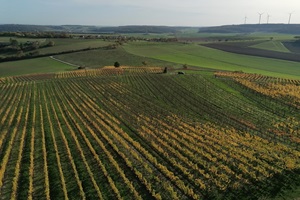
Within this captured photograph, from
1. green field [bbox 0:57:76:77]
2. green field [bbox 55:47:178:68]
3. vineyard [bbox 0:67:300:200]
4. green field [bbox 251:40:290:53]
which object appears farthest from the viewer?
green field [bbox 251:40:290:53]

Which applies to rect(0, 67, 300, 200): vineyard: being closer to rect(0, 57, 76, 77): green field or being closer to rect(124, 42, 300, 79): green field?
rect(0, 57, 76, 77): green field

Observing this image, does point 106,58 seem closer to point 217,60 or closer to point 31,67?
point 31,67

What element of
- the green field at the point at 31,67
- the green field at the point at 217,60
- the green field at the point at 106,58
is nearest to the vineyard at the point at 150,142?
the green field at the point at 31,67

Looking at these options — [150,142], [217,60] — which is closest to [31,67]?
[217,60]

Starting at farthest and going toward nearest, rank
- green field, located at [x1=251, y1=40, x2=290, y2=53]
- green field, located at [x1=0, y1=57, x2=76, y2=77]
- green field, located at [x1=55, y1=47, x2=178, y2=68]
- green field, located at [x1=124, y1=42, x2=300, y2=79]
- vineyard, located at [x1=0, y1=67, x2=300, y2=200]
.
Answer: green field, located at [x1=251, y1=40, x2=290, y2=53]
green field, located at [x1=55, y1=47, x2=178, y2=68]
green field, located at [x1=124, y1=42, x2=300, y2=79]
green field, located at [x1=0, y1=57, x2=76, y2=77]
vineyard, located at [x1=0, y1=67, x2=300, y2=200]

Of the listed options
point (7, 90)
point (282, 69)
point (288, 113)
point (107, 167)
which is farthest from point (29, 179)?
point (282, 69)

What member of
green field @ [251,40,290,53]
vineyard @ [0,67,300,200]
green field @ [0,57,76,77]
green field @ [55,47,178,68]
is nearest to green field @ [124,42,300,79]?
green field @ [55,47,178,68]

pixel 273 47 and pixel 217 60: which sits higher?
pixel 273 47
